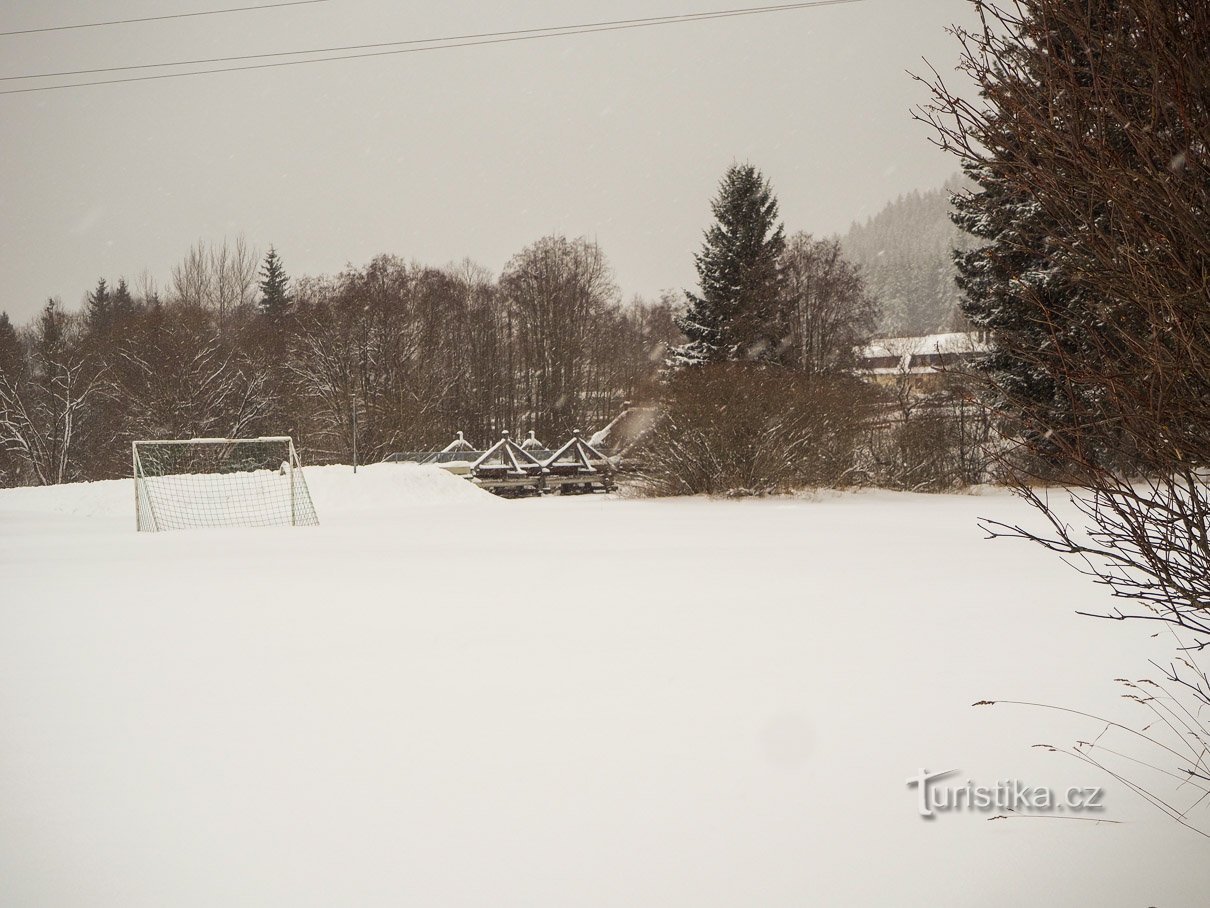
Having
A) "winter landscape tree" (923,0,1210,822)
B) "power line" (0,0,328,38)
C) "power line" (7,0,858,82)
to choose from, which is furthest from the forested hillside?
"winter landscape tree" (923,0,1210,822)

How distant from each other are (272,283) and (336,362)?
2116 centimetres

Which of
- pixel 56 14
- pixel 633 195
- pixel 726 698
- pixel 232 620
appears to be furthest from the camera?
pixel 633 195

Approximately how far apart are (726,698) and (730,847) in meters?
1.38

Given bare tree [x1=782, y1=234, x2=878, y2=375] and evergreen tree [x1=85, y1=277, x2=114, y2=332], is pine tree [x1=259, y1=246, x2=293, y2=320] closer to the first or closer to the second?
evergreen tree [x1=85, y1=277, x2=114, y2=332]

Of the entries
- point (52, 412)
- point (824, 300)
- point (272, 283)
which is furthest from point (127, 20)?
point (272, 283)

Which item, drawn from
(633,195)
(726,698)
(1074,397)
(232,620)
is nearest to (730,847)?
(726,698)

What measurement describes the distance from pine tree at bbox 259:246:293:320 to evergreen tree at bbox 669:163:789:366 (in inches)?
1332

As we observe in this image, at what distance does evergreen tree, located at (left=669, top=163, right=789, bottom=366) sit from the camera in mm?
24422

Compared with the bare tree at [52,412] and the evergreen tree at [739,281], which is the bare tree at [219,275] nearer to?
the bare tree at [52,412]

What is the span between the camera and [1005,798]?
2.70 metres

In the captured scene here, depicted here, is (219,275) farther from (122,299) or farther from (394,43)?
(394,43)

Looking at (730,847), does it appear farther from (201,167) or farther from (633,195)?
(201,167)

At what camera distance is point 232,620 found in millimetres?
5742

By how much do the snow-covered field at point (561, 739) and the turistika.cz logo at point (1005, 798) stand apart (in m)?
0.05
